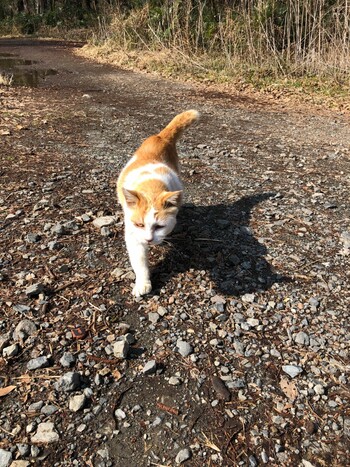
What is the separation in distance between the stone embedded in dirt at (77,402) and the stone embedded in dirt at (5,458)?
1.13 ft

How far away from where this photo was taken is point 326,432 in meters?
1.91

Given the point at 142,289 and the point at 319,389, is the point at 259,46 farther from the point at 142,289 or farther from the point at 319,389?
the point at 319,389

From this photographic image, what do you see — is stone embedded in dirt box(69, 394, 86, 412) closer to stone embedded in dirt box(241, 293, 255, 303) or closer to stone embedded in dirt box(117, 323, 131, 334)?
stone embedded in dirt box(117, 323, 131, 334)

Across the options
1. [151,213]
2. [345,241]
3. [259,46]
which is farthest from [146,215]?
[259,46]

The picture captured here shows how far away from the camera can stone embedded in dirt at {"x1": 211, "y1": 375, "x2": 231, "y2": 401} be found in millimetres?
2089

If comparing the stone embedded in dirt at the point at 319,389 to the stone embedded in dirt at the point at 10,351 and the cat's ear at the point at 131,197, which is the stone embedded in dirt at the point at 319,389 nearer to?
the cat's ear at the point at 131,197

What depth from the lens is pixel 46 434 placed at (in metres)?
1.86

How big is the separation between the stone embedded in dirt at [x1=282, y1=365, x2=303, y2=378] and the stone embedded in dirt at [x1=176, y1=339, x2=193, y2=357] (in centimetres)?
60

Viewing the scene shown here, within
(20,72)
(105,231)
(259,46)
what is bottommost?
(105,231)

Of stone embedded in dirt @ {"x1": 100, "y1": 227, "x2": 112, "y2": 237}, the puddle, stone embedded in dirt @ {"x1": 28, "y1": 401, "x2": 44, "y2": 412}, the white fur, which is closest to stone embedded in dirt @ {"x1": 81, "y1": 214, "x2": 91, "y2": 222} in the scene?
stone embedded in dirt @ {"x1": 100, "y1": 227, "x2": 112, "y2": 237}

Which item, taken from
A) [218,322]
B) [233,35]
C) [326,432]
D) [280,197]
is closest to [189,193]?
[280,197]

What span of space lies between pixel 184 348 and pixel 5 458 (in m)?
1.13

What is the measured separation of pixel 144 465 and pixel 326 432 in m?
0.96

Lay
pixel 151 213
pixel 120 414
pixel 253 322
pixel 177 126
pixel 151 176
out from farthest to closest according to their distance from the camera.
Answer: pixel 177 126
pixel 151 176
pixel 151 213
pixel 253 322
pixel 120 414
